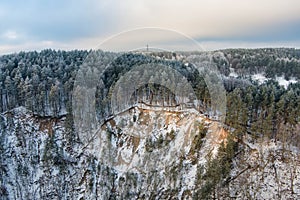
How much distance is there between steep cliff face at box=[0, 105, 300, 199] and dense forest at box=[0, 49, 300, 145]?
6.56ft

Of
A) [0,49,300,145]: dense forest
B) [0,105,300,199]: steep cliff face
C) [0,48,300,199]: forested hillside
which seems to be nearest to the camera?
A: [0,105,300,199]: steep cliff face

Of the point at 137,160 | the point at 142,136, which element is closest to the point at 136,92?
the point at 142,136

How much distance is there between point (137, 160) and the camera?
40.0 meters

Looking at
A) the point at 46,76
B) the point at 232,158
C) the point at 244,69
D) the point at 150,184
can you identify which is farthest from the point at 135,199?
the point at 244,69

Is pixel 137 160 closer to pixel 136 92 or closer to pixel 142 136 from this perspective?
pixel 142 136

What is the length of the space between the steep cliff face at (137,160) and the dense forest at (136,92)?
6.56 feet

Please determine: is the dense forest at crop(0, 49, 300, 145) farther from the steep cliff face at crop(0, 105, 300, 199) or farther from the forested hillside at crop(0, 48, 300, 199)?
the steep cliff face at crop(0, 105, 300, 199)

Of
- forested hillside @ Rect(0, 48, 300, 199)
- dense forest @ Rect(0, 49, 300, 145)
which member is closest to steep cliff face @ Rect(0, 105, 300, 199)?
forested hillside @ Rect(0, 48, 300, 199)

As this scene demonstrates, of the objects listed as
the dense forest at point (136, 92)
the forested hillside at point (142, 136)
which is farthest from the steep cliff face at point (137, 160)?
the dense forest at point (136, 92)

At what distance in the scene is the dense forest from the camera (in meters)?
34.5

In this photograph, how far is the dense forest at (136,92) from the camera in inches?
1357

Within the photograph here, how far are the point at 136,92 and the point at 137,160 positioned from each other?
13.4 metres

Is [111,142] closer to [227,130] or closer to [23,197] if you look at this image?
[23,197]

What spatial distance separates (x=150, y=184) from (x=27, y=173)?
1857 cm
